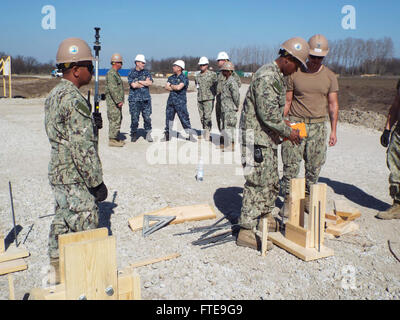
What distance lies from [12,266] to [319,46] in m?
4.59

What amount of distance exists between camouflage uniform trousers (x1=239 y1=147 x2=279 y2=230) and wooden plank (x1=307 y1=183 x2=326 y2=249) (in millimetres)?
470

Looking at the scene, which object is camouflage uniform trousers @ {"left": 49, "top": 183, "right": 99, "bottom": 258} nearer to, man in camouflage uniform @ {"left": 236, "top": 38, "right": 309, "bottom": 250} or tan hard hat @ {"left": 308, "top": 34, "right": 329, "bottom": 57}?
man in camouflage uniform @ {"left": 236, "top": 38, "right": 309, "bottom": 250}

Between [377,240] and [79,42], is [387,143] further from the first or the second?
[79,42]

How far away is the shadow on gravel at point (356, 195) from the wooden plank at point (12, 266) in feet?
16.5

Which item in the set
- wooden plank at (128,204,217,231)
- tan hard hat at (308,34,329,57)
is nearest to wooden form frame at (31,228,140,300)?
wooden plank at (128,204,217,231)

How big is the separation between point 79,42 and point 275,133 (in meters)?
2.24

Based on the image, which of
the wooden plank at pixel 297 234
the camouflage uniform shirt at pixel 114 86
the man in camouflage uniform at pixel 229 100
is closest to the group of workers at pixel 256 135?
the wooden plank at pixel 297 234

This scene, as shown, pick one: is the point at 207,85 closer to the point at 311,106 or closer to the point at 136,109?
the point at 136,109

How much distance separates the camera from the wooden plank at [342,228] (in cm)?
502

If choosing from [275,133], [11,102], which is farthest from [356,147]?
[11,102]

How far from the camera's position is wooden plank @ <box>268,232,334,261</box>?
4.30 meters

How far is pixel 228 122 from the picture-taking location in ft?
34.2

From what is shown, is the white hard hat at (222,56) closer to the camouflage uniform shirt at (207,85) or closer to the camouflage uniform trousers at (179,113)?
the camouflage uniform shirt at (207,85)

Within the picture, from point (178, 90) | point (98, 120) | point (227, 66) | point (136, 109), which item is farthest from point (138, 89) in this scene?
point (98, 120)
